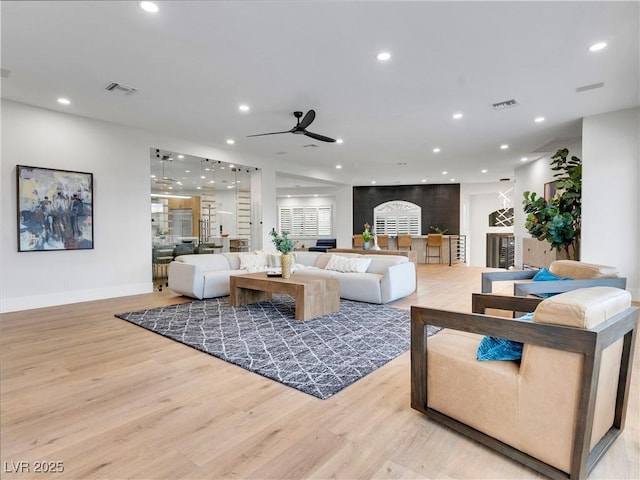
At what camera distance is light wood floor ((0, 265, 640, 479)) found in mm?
1655

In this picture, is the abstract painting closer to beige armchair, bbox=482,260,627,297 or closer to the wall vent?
beige armchair, bbox=482,260,627,297

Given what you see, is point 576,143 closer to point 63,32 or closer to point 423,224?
point 423,224

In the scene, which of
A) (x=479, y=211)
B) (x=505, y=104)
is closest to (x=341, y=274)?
(x=505, y=104)

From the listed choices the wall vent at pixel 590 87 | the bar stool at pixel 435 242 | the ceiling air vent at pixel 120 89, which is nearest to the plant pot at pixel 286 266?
the ceiling air vent at pixel 120 89

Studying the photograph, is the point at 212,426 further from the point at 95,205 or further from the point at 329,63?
the point at 95,205

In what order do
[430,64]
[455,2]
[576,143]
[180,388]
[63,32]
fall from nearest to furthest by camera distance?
1. [180,388]
2. [455,2]
3. [63,32]
4. [430,64]
5. [576,143]

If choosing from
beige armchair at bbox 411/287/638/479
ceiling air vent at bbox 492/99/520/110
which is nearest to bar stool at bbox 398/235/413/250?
ceiling air vent at bbox 492/99/520/110

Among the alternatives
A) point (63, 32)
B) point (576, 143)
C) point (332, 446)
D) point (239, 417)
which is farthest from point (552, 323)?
point (576, 143)

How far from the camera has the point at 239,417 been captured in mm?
2113

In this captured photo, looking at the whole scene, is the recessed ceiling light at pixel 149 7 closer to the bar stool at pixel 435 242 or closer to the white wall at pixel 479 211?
the bar stool at pixel 435 242

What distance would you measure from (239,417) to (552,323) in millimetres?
1759

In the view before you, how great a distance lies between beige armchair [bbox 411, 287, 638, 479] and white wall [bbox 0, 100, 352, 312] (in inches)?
223

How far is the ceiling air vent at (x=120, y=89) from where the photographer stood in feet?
14.1

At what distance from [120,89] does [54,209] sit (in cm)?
224
